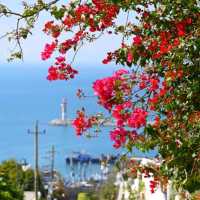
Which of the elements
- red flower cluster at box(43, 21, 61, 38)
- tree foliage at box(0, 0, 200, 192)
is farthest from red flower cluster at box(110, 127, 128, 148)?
red flower cluster at box(43, 21, 61, 38)

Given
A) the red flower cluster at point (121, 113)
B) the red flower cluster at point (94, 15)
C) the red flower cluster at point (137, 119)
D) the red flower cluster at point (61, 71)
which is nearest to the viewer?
the red flower cluster at point (137, 119)

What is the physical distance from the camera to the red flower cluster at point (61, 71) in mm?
5477

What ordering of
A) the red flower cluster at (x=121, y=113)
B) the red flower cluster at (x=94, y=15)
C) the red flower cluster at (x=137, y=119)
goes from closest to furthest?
the red flower cluster at (x=137, y=119), the red flower cluster at (x=121, y=113), the red flower cluster at (x=94, y=15)

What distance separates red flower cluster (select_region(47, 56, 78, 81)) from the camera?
5477mm

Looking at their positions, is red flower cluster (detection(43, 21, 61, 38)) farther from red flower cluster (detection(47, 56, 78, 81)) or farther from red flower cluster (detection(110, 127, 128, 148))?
red flower cluster (detection(110, 127, 128, 148))

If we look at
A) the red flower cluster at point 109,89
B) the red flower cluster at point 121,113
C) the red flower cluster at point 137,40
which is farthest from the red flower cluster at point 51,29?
the red flower cluster at point 121,113

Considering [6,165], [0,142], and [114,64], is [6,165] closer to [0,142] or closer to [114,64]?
[114,64]

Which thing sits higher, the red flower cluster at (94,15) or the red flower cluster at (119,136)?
the red flower cluster at (94,15)

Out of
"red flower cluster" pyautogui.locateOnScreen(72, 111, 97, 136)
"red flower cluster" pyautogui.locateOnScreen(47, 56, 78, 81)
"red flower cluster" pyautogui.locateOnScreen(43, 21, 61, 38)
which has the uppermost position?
"red flower cluster" pyautogui.locateOnScreen(43, 21, 61, 38)

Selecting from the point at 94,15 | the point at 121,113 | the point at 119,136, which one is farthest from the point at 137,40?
the point at 119,136

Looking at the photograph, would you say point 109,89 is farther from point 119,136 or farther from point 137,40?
point 137,40

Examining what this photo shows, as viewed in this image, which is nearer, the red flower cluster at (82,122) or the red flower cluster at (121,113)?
the red flower cluster at (121,113)

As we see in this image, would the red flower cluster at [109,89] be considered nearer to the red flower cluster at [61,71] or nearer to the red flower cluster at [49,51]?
the red flower cluster at [61,71]

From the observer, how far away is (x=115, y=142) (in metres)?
5.07
